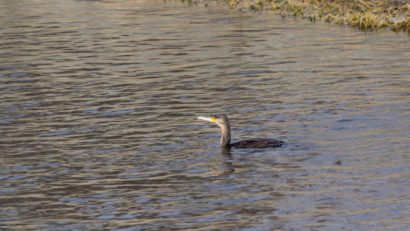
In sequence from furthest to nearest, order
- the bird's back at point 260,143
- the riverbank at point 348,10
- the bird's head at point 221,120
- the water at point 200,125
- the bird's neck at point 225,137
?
1. the riverbank at point 348,10
2. the bird's head at point 221,120
3. the bird's neck at point 225,137
4. the bird's back at point 260,143
5. the water at point 200,125

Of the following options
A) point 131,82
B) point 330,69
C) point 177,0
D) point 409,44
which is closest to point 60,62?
point 131,82

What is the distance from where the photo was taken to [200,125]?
26.5 meters

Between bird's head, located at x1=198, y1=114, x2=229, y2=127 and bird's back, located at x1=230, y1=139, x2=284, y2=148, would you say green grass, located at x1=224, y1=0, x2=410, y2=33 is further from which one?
bird's back, located at x1=230, y1=139, x2=284, y2=148

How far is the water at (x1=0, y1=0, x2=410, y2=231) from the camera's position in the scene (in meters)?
18.9

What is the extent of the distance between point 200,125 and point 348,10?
17545mm

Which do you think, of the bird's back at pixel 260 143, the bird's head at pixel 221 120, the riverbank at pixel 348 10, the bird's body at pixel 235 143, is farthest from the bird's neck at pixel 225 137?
the riverbank at pixel 348 10

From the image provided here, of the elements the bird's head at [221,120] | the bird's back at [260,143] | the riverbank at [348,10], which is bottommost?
the riverbank at [348,10]

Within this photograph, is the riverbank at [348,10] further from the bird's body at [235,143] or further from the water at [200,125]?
the bird's body at [235,143]

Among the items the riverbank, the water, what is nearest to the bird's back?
the water

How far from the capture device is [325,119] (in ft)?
83.9

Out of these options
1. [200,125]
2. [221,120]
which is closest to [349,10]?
[200,125]

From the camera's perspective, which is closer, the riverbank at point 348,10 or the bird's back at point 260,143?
the bird's back at point 260,143

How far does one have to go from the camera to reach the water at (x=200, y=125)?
18.9 m

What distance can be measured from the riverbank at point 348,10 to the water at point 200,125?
0.97 m
